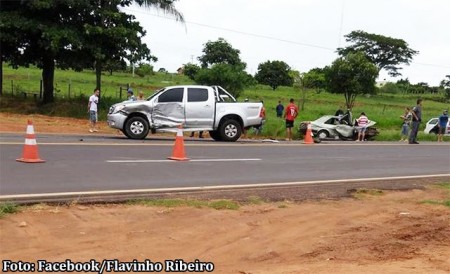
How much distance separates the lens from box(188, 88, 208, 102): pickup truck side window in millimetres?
18531

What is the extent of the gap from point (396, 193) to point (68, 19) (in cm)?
1937

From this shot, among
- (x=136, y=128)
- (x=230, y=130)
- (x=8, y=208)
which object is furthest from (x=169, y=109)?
(x=8, y=208)

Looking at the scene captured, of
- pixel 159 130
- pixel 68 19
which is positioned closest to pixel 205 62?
pixel 68 19

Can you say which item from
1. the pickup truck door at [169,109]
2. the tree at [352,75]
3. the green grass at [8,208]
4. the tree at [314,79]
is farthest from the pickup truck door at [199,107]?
the tree at [314,79]

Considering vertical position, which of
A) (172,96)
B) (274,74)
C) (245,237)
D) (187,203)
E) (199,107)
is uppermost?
(274,74)

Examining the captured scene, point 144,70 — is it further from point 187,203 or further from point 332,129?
point 187,203

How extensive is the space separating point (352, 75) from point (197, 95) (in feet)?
88.2

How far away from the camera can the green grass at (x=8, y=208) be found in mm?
6822

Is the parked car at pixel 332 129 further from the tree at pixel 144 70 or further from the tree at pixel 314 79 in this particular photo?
the tree at pixel 144 70

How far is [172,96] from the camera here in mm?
18438

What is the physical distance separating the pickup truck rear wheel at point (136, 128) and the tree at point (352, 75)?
89.8 ft

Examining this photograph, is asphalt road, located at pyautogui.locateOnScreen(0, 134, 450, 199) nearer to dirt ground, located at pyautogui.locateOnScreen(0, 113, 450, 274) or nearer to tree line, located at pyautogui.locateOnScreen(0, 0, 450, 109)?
dirt ground, located at pyautogui.locateOnScreen(0, 113, 450, 274)

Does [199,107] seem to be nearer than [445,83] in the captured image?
Yes

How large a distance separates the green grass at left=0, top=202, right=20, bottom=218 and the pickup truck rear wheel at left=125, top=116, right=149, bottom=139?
35.3 feet
